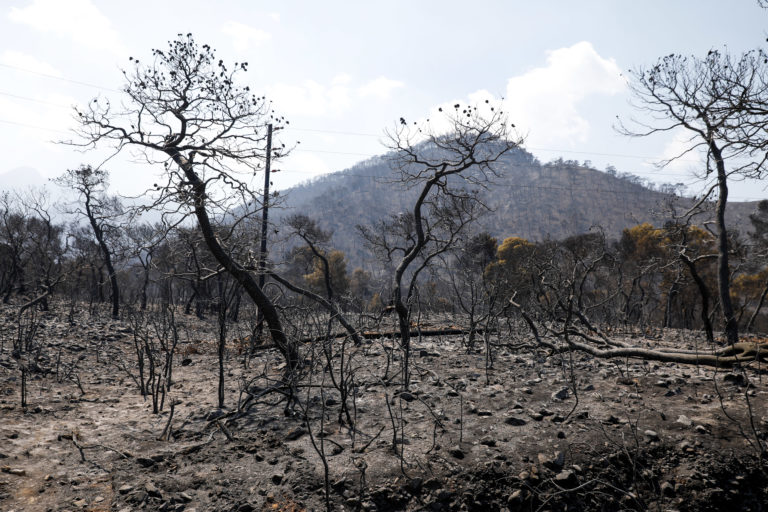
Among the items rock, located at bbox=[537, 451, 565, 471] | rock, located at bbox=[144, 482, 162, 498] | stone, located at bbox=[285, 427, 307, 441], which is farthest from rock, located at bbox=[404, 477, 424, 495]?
rock, located at bbox=[144, 482, 162, 498]

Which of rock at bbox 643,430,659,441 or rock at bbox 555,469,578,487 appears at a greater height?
rock at bbox 643,430,659,441

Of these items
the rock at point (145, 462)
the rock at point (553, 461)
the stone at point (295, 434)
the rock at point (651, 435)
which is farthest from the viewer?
the stone at point (295, 434)

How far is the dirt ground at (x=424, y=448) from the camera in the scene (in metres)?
3.91

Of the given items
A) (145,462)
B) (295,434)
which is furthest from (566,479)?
(145,462)

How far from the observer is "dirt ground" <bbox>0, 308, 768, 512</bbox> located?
12.8ft

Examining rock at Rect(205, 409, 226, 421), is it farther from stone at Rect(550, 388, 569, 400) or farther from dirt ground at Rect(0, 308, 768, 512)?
stone at Rect(550, 388, 569, 400)

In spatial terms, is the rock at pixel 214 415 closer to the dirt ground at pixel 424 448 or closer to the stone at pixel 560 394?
the dirt ground at pixel 424 448

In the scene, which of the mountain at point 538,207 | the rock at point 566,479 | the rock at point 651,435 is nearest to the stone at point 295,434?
the rock at point 566,479

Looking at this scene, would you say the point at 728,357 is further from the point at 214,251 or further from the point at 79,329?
the point at 79,329

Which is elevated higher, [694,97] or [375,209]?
[375,209]

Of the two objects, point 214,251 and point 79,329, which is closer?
point 214,251

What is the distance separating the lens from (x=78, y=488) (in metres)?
4.02

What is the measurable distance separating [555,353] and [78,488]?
7.47 meters

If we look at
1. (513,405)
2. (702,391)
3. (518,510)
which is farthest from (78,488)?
(702,391)
